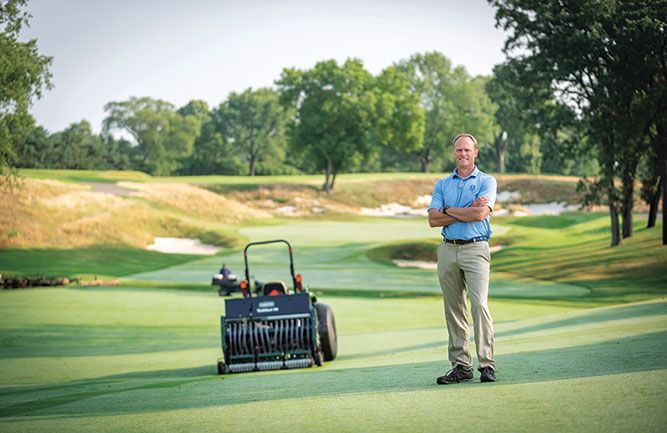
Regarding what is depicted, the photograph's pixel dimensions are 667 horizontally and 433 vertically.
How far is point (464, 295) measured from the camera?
481cm

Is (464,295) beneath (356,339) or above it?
above

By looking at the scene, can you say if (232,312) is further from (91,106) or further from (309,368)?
(91,106)

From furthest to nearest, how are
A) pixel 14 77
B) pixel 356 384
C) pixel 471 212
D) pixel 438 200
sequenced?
pixel 14 77 → pixel 356 384 → pixel 438 200 → pixel 471 212

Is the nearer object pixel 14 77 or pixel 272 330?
pixel 272 330

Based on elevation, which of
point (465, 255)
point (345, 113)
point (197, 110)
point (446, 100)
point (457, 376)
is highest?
point (446, 100)

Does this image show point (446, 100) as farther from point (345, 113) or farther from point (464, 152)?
point (464, 152)

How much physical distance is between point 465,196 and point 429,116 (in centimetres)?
3099

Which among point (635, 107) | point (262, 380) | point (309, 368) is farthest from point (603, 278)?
point (262, 380)

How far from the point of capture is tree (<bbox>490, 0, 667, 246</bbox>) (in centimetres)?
1823

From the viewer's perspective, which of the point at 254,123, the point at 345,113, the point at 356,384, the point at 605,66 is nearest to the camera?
the point at 356,384

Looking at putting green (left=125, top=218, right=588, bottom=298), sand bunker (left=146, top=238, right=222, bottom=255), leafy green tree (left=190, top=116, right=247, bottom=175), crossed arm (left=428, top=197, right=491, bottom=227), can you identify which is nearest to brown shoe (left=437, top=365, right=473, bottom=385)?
crossed arm (left=428, top=197, right=491, bottom=227)

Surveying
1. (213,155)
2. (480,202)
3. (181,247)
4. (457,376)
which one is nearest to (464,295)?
(457,376)

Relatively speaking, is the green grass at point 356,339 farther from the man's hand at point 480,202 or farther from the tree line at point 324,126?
the tree line at point 324,126

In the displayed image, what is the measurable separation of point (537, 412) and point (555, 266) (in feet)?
68.2
